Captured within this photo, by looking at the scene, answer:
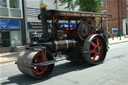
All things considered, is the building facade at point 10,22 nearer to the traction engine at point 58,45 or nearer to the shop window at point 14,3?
the shop window at point 14,3

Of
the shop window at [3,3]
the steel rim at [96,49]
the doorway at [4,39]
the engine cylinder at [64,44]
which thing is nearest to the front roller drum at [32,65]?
the engine cylinder at [64,44]

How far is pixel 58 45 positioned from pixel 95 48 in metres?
2.07

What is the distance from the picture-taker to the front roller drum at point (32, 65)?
5137mm

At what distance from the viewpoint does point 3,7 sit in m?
16.7

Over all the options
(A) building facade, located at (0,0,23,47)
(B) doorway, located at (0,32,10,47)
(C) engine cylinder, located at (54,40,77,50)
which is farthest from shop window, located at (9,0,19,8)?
(C) engine cylinder, located at (54,40,77,50)

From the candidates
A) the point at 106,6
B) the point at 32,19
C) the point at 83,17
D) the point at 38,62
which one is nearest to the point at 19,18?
the point at 32,19

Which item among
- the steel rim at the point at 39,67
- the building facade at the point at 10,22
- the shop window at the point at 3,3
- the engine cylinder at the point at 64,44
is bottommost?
the steel rim at the point at 39,67

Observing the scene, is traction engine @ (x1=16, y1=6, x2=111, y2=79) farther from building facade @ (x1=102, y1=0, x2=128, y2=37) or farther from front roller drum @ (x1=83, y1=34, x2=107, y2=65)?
building facade @ (x1=102, y1=0, x2=128, y2=37)

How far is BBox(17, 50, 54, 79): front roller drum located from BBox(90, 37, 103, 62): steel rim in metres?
2.42

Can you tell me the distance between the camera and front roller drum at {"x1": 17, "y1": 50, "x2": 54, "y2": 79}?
16.9 feet

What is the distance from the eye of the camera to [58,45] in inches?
245

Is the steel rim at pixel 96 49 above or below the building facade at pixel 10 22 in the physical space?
below

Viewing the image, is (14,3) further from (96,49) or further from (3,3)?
(96,49)

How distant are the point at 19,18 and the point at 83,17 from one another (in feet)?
38.6
